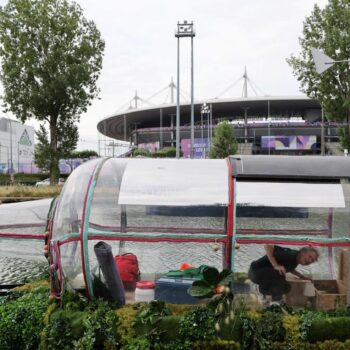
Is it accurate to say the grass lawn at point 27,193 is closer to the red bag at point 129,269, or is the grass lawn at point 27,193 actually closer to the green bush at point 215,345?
the red bag at point 129,269

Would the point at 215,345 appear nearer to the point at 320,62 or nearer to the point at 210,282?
the point at 210,282

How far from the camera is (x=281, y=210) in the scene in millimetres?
4934

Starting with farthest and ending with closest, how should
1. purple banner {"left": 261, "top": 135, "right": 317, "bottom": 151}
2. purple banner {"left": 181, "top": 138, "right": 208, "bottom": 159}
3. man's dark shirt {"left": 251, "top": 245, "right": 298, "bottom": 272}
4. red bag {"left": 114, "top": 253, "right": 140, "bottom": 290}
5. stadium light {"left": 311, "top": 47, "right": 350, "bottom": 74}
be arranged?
purple banner {"left": 261, "top": 135, "right": 317, "bottom": 151} → purple banner {"left": 181, "top": 138, "right": 208, "bottom": 159} → stadium light {"left": 311, "top": 47, "right": 350, "bottom": 74} → red bag {"left": 114, "top": 253, "right": 140, "bottom": 290} → man's dark shirt {"left": 251, "top": 245, "right": 298, "bottom": 272}

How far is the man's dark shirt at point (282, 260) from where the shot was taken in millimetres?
4926

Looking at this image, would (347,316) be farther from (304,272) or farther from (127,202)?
(127,202)

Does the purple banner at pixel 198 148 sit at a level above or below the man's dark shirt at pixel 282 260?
above

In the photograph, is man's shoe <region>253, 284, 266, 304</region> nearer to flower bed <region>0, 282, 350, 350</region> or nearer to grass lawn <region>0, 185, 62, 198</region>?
flower bed <region>0, 282, 350, 350</region>

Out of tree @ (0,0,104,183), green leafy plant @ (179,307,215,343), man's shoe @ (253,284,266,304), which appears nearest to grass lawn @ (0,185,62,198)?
tree @ (0,0,104,183)

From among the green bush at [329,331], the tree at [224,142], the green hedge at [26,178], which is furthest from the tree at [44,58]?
the tree at [224,142]

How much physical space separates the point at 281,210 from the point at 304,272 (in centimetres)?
74

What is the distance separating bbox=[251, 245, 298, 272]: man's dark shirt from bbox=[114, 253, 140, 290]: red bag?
1.29 metres

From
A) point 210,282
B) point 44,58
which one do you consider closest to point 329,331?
point 210,282

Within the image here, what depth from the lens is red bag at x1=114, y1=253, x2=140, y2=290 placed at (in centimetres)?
509

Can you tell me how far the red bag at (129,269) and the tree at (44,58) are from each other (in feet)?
72.3
